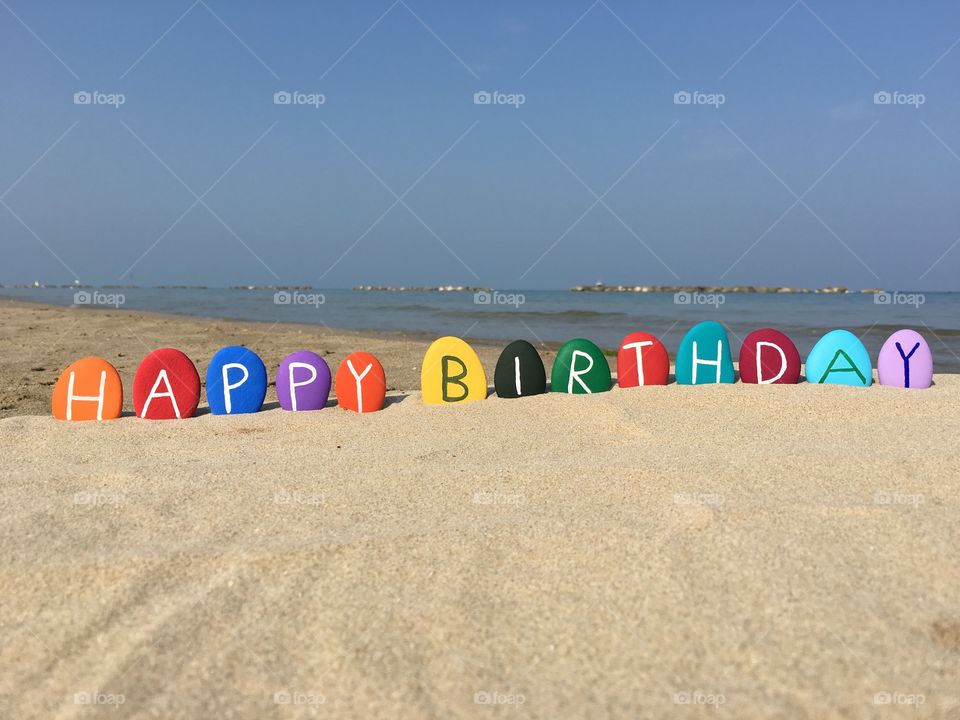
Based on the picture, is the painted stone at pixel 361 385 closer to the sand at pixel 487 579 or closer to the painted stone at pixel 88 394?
the sand at pixel 487 579

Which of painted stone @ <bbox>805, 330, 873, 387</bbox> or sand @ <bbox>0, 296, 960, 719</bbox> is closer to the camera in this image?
sand @ <bbox>0, 296, 960, 719</bbox>

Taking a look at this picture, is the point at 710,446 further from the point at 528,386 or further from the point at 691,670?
the point at 691,670

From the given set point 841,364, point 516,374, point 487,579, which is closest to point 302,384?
point 516,374

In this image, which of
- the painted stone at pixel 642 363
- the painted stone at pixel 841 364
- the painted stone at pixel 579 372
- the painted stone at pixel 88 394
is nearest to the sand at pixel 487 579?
the painted stone at pixel 88 394

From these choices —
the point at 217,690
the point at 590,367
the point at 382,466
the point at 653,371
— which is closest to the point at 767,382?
the point at 653,371

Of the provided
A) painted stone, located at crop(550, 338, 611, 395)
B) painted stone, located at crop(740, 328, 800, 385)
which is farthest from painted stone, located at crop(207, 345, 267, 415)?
painted stone, located at crop(740, 328, 800, 385)

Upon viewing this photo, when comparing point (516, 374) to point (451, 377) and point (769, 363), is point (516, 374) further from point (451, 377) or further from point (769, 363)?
point (769, 363)

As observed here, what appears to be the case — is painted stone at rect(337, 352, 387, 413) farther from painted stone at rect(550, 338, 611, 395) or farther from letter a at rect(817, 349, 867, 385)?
letter a at rect(817, 349, 867, 385)

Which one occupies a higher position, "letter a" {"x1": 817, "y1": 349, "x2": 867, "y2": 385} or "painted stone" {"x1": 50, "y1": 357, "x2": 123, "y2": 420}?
"letter a" {"x1": 817, "y1": 349, "x2": 867, "y2": 385}
